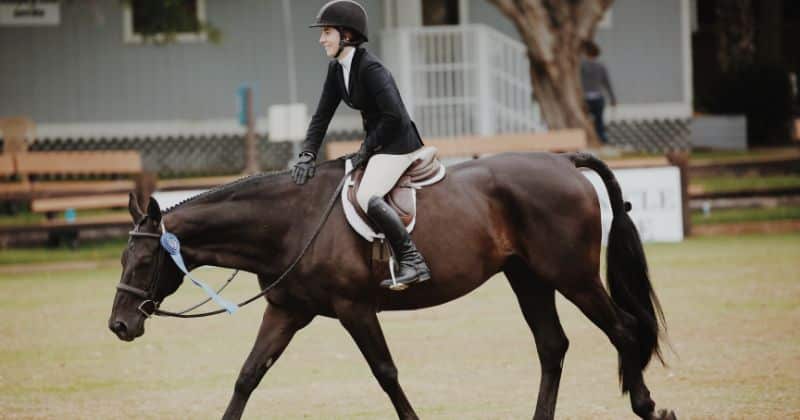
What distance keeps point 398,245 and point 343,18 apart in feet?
4.74

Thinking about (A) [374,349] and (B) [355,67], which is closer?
(A) [374,349]

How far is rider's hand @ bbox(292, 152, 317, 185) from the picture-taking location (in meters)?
8.42

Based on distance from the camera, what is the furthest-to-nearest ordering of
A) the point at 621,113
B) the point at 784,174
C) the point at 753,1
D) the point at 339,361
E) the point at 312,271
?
the point at 753,1
the point at 621,113
the point at 784,174
the point at 339,361
the point at 312,271

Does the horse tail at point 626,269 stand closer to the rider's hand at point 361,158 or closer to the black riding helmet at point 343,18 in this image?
the rider's hand at point 361,158

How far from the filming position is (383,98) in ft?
27.3

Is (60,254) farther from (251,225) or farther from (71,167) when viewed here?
(251,225)

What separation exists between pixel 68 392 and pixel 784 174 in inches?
701

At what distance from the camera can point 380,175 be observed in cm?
833

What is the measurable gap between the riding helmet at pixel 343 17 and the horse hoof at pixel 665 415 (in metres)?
3.08

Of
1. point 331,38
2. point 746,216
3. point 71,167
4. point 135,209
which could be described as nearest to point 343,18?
point 331,38

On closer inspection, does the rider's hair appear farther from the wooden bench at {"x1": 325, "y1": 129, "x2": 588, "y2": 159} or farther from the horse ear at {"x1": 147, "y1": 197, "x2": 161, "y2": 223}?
the horse ear at {"x1": 147, "y1": 197, "x2": 161, "y2": 223}

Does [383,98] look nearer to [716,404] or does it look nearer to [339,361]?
[716,404]

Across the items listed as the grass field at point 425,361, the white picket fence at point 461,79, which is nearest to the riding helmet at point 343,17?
the grass field at point 425,361

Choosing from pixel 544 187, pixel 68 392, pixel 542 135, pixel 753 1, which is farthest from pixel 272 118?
pixel 753 1
